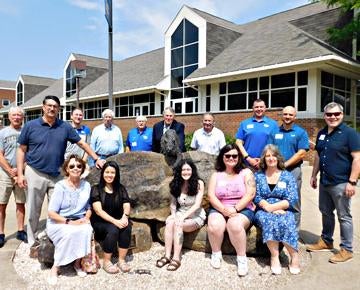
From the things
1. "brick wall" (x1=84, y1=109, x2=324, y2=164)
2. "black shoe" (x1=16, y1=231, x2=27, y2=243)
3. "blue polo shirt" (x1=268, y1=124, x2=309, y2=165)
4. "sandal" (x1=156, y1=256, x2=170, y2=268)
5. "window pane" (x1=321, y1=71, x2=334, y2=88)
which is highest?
"window pane" (x1=321, y1=71, x2=334, y2=88)

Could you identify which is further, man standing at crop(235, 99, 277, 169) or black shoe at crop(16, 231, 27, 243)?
man standing at crop(235, 99, 277, 169)

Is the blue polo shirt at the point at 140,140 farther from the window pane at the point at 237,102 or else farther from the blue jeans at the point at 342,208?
the window pane at the point at 237,102

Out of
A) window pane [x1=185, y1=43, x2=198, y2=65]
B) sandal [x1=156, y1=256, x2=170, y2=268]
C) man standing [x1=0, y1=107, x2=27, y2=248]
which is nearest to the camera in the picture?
sandal [x1=156, y1=256, x2=170, y2=268]

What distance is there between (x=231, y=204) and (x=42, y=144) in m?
2.56

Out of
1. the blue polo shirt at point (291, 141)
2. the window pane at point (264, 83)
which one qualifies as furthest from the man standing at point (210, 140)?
the window pane at point (264, 83)

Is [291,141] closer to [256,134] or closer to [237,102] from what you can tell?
[256,134]

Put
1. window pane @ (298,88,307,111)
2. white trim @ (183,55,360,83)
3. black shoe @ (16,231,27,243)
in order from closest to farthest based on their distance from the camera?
black shoe @ (16,231,27,243) < white trim @ (183,55,360,83) < window pane @ (298,88,307,111)

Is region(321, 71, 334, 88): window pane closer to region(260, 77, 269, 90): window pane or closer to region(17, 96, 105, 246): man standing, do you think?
region(260, 77, 269, 90): window pane

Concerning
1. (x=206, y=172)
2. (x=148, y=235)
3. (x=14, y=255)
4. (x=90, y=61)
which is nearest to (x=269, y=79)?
(x=206, y=172)

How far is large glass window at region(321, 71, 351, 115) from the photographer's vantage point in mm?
14570

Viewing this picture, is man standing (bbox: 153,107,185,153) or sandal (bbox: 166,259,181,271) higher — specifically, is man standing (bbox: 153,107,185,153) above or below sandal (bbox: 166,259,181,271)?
above

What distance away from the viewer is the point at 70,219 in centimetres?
405

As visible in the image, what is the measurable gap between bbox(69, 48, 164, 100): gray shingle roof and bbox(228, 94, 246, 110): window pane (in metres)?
5.78

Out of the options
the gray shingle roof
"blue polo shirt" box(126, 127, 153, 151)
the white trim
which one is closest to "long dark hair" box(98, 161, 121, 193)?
"blue polo shirt" box(126, 127, 153, 151)
